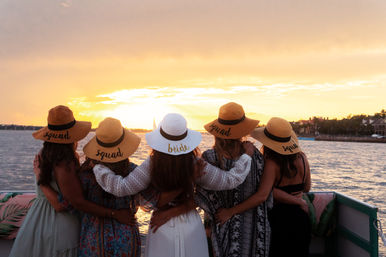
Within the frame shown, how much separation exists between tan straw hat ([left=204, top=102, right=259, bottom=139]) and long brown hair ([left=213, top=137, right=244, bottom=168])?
0.04m

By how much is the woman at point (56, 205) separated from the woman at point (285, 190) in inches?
42.4

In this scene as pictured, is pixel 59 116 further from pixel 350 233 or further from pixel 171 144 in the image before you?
pixel 350 233

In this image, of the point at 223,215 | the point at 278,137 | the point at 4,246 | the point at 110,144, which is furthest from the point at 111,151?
the point at 4,246

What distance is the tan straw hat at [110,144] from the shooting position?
2236 mm

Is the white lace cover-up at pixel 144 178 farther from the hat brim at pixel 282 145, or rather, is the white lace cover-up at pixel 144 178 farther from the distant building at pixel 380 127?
the distant building at pixel 380 127

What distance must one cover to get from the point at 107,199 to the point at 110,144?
16.1 inches

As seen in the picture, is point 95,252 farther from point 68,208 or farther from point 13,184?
point 13,184

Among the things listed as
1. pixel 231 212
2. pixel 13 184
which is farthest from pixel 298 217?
pixel 13 184

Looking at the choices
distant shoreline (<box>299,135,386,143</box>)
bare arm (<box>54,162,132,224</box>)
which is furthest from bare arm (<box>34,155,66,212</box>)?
distant shoreline (<box>299,135,386,143</box>)

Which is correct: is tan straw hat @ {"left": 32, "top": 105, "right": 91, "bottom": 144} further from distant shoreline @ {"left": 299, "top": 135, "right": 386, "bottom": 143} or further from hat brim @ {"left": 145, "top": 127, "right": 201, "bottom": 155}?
distant shoreline @ {"left": 299, "top": 135, "right": 386, "bottom": 143}

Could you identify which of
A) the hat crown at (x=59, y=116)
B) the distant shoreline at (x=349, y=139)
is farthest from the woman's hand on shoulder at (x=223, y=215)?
the distant shoreline at (x=349, y=139)

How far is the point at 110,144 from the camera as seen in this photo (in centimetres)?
228

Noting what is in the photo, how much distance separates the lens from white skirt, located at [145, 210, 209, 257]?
7.19 ft

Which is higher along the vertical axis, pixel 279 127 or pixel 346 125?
pixel 346 125
